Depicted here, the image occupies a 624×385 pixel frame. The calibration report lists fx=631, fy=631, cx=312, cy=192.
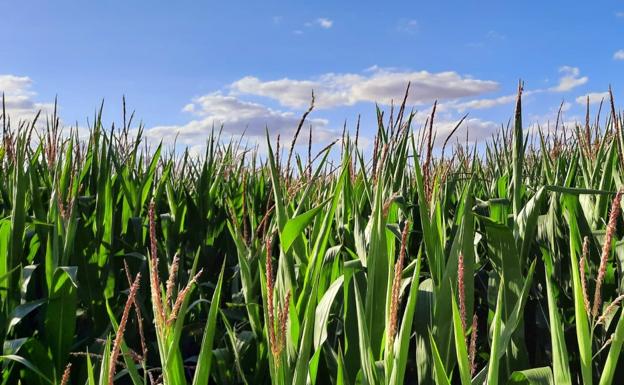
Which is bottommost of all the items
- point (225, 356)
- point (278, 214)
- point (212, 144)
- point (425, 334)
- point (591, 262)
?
point (225, 356)

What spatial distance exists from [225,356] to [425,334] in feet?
1.80

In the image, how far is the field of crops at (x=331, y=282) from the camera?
960mm

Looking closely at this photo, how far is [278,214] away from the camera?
144 centimetres

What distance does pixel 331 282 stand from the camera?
64.3 inches

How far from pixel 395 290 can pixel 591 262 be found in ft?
4.59

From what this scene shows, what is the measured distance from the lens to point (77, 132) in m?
3.25

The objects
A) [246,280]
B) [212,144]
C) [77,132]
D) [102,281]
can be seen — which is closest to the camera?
[246,280]

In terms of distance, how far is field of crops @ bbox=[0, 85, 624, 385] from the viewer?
0.96 m

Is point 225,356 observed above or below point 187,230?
below

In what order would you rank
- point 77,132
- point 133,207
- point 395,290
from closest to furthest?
point 395,290 → point 133,207 → point 77,132

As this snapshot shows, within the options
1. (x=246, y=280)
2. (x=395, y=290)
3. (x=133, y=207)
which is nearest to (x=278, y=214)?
(x=246, y=280)

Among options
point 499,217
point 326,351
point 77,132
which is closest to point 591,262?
point 499,217

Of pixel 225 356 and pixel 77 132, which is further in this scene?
pixel 77 132

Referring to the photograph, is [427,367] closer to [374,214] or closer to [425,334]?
[425,334]
